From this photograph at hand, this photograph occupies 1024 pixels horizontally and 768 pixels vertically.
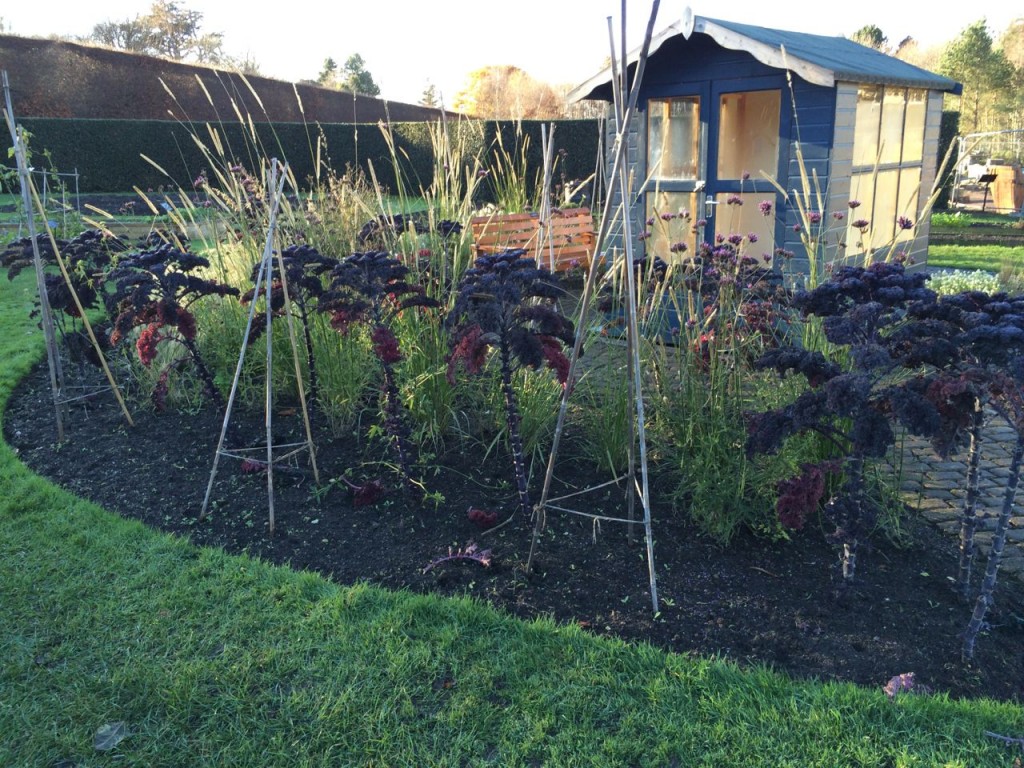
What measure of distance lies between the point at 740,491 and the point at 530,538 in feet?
2.79

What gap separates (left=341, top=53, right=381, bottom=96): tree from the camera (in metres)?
33.6

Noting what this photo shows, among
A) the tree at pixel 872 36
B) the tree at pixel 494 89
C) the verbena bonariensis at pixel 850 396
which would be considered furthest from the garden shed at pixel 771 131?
the tree at pixel 872 36

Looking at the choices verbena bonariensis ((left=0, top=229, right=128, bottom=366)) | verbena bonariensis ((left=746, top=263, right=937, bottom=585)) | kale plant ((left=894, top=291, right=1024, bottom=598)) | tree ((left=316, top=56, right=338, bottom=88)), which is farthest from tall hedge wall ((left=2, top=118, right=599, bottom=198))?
tree ((left=316, top=56, right=338, bottom=88))

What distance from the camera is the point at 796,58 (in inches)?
203

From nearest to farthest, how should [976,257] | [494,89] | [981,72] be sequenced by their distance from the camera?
[976,257] → [981,72] → [494,89]

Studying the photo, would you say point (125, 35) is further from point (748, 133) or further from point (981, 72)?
point (748, 133)

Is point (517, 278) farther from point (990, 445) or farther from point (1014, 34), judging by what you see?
point (1014, 34)

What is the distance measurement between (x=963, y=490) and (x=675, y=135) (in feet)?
12.3

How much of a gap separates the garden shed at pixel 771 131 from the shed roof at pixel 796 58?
0.03 ft

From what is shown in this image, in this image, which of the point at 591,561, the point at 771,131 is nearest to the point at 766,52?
the point at 771,131

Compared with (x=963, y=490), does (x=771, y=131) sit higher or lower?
higher

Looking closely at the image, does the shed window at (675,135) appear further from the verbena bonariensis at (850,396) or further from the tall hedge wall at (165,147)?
the tall hedge wall at (165,147)

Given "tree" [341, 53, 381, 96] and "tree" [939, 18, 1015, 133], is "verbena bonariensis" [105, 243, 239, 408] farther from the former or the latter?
"tree" [341, 53, 381, 96]

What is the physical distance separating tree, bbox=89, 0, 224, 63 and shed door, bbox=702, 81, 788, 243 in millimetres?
30382
